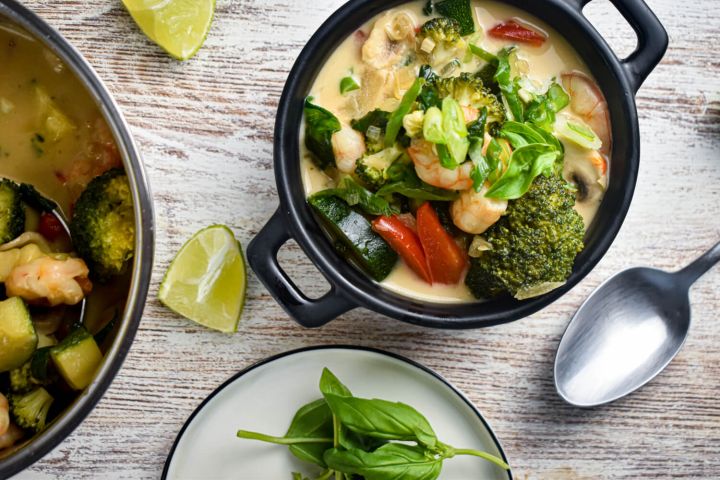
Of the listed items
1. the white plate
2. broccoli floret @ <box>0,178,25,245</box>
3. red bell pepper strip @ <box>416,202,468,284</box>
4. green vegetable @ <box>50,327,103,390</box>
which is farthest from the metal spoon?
broccoli floret @ <box>0,178,25,245</box>

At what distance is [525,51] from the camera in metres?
1.95

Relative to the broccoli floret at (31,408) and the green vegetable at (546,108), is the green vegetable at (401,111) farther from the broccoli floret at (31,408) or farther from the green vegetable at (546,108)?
the broccoli floret at (31,408)

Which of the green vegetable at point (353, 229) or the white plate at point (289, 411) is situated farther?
the white plate at point (289, 411)

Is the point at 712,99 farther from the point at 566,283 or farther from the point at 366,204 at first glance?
the point at 366,204

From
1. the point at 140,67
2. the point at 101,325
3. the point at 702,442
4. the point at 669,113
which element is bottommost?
the point at 702,442

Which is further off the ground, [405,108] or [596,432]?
[405,108]

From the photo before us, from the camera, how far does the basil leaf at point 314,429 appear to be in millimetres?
2119

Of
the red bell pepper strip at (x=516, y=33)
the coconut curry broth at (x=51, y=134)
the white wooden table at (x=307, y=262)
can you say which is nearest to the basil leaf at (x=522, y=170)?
the red bell pepper strip at (x=516, y=33)

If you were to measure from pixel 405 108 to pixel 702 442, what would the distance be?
1454mm

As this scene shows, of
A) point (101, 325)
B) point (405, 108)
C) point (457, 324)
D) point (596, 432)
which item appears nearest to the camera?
point (405, 108)

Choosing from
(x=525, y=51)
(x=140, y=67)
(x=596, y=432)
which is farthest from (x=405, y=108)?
(x=596, y=432)

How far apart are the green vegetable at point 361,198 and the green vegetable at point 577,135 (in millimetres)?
479

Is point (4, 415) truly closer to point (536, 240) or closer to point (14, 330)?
point (14, 330)

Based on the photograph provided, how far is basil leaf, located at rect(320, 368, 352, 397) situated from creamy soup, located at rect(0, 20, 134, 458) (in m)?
0.60
